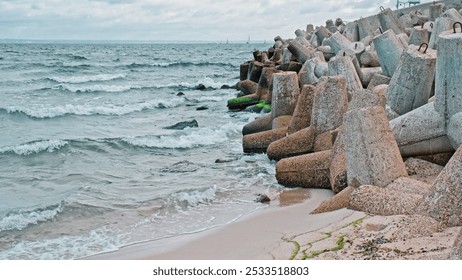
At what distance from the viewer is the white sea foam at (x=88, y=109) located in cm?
1925

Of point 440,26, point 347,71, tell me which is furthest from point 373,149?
point 440,26

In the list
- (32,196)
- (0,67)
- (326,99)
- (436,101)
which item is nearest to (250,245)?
(436,101)

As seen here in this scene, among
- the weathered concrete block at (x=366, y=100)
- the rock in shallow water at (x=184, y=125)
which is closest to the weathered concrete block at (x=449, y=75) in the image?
the weathered concrete block at (x=366, y=100)

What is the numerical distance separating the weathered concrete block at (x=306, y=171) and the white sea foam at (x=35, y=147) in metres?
6.33

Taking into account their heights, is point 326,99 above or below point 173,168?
above

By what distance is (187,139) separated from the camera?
13.1 m

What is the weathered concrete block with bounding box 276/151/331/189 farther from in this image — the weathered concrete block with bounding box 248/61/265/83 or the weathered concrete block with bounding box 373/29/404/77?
the weathered concrete block with bounding box 248/61/265/83

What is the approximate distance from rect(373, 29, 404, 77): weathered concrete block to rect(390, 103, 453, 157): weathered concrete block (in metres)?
2.91

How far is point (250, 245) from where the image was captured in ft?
18.5

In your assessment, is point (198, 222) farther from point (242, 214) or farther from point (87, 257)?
point (87, 257)

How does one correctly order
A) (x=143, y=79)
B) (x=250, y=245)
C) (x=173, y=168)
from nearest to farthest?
(x=250, y=245) < (x=173, y=168) < (x=143, y=79)

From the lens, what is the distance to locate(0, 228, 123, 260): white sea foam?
20.0ft

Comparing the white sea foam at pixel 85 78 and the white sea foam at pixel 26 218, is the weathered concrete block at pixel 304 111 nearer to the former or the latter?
the white sea foam at pixel 26 218

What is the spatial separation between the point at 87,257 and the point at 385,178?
2.98m
